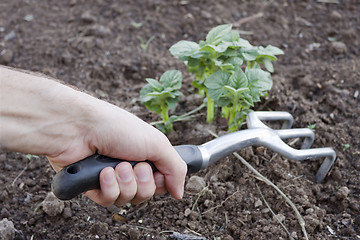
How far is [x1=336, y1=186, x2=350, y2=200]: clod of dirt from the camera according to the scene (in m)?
1.76

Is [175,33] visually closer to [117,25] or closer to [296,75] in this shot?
[117,25]

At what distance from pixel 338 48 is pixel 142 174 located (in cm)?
169

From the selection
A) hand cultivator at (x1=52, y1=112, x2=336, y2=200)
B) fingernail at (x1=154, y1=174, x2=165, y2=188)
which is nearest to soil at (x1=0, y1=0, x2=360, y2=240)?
hand cultivator at (x1=52, y1=112, x2=336, y2=200)

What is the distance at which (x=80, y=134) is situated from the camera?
1416 millimetres

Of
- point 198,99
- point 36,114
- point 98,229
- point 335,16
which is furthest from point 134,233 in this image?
point 335,16

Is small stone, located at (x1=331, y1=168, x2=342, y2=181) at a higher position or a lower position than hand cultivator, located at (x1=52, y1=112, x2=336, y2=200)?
lower

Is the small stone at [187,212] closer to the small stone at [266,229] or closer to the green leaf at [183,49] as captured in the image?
the small stone at [266,229]

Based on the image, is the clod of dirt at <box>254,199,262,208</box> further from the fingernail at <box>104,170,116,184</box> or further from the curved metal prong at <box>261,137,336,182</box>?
the fingernail at <box>104,170,116,184</box>

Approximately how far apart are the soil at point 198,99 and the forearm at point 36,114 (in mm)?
450

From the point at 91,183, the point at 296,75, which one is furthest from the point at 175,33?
the point at 91,183

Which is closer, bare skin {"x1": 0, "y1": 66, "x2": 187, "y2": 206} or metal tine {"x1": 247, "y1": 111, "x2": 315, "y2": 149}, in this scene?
bare skin {"x1": 0, "y1": 66, "x2": 187, "y2": 206}

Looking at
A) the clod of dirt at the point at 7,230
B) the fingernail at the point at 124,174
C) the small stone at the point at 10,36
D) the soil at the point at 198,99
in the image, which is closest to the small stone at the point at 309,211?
the soil at the point at 198,99

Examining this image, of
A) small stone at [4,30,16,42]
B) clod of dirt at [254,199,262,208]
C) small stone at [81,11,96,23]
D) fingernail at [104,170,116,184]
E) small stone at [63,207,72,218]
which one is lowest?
small stone at [63,207,72,218]

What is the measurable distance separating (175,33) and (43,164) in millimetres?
1281
